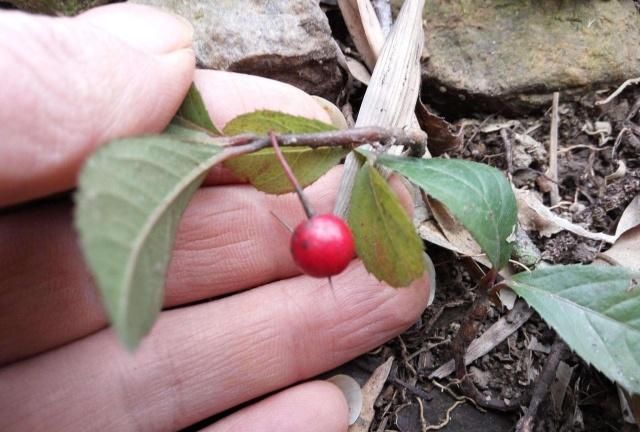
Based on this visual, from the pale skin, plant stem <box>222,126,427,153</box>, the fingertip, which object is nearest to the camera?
plant stem <box>222,126,427,153</box>

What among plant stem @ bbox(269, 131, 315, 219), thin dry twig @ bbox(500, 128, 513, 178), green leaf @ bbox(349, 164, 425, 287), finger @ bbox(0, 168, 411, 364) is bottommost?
finger @ bbox(0, 168, 411, 364)

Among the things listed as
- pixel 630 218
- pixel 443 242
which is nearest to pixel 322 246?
pixel 443 242

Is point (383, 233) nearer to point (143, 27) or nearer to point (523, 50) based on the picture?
point (143, 27)

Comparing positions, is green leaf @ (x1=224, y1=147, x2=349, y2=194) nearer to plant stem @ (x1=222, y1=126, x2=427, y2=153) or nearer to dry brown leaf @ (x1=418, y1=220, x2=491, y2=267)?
plant stem @ (x1=222, y1=126, x2=427, y2=153)

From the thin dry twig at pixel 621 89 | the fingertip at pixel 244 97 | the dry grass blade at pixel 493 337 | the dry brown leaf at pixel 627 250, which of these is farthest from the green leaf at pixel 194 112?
the thin dry twig at pixel 621 89

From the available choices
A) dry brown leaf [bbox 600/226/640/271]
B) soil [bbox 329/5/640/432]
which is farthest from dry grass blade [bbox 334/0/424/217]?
dry brown leaf [bbox 600/226/640/271]

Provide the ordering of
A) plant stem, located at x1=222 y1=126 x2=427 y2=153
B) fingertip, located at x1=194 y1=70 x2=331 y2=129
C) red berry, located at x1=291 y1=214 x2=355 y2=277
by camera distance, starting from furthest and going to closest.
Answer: fingertip, located at x1=194 y1=70 x2=331 y2=129 → plant stem, located at x1=222 y1=126 x2=427 y2=153 → red berry, located at x1=291 y1=214 x2=355 y2=277
